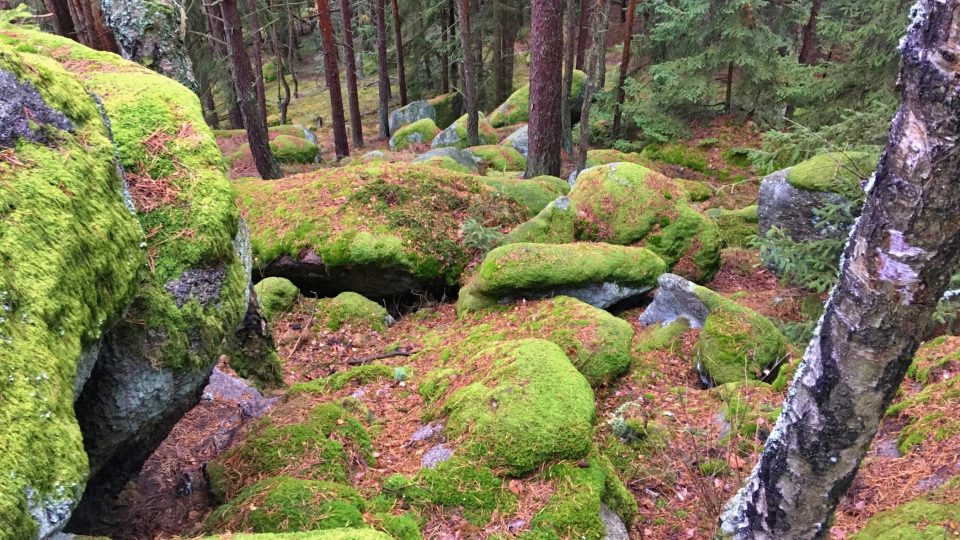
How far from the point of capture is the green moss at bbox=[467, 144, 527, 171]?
52.8 feet

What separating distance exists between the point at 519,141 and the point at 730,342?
41.3ft

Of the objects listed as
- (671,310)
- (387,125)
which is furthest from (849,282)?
(387,125)

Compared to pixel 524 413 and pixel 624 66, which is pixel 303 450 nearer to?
pixel 524 413

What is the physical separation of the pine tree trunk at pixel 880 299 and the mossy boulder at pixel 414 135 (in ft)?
64.3

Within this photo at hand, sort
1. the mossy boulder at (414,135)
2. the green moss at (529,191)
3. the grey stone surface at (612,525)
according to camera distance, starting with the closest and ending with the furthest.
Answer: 1. the grey stone surface at (612,525)
2. the green moss at (529,191)
3. the mossy boulder at (414,135)

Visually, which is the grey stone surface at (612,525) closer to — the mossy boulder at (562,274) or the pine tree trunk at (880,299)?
the pine tree trunk at (880,299)

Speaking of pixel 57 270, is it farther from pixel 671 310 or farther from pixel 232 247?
pixel 671 310

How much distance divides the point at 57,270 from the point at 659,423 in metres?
4.73

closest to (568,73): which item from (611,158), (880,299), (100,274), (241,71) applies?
(611,158)

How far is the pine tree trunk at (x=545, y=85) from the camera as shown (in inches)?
429

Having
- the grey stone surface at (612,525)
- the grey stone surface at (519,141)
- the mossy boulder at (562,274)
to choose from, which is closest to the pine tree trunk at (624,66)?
the grey stone surface at (519,141)

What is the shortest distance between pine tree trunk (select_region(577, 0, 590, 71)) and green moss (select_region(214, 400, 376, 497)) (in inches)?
799

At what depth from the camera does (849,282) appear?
2.51 meters

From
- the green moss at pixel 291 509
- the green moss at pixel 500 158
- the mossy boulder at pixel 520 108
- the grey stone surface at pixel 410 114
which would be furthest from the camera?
the grey stone surface at pixel 410 114
